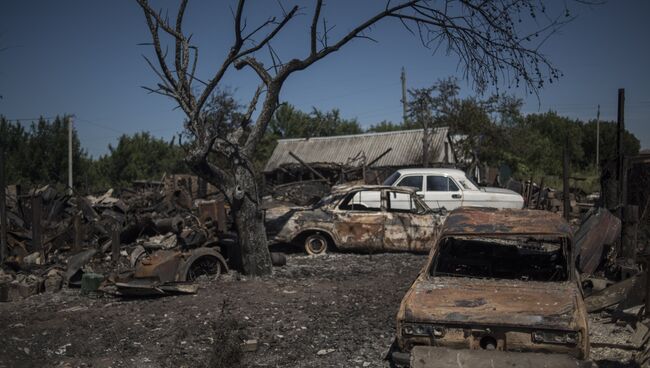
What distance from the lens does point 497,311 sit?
14.0 ft

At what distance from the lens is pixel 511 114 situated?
32094 mm

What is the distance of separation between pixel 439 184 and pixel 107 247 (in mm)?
8388

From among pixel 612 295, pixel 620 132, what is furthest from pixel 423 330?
pixel 620 132

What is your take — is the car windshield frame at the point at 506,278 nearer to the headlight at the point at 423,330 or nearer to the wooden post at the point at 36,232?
the headlight at the point at 423,330

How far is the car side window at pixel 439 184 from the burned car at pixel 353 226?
3.40m

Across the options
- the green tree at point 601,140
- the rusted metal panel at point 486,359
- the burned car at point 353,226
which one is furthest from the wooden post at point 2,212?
the green tree at point 601,140

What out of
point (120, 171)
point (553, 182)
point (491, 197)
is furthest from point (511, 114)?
point (120, 171)

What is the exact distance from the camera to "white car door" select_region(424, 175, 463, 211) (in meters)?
14.1

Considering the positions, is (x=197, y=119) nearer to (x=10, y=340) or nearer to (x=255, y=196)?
(x=255, y=196)

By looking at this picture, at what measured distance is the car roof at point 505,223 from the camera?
5.20 m

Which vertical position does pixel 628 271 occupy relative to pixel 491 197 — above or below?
below

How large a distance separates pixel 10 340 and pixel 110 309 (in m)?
1.37

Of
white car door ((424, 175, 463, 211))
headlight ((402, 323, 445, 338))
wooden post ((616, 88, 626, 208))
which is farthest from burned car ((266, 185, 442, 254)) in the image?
headlight ((402, 323, 445, 338))

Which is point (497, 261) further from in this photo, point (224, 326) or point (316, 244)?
point (316, 244)
